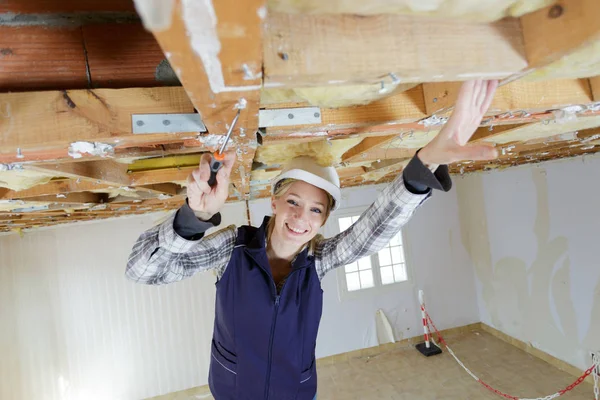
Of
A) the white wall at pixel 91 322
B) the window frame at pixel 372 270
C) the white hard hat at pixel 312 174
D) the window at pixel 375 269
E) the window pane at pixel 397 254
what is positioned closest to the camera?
the white hard hat at pixel 312 174

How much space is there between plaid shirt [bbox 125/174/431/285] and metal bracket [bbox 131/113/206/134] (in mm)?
420

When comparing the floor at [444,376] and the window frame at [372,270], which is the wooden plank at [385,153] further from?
the floor at [444,376]

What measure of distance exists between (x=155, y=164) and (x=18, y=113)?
2.46ft

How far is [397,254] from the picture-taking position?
5.98 metres

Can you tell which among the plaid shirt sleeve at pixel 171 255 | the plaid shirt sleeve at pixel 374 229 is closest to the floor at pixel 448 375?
the plaid shirt sleeve at pixel 374 229

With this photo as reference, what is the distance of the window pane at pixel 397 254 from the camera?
19.6ft

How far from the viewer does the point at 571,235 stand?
4266 mm

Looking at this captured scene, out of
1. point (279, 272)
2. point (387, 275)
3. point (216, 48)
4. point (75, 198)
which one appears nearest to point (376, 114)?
point (216, 48)

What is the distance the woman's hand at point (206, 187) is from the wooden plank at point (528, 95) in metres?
0.53

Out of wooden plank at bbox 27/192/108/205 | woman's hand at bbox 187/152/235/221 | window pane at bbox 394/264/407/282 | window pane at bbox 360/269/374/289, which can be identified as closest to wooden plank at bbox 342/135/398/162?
woman's hand at bbox 187/152/235/221

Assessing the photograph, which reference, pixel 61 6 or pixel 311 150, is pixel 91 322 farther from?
pixel 61 6

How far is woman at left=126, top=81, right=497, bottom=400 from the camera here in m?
1.29

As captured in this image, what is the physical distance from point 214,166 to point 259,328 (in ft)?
2.56

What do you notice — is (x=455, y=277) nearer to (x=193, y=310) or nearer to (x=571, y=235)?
(x=571, y=235)
